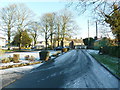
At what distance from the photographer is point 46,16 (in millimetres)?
43719

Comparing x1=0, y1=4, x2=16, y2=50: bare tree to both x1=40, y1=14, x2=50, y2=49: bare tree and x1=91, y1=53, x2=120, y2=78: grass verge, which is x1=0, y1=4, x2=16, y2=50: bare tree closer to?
x1=40, y1=14, x2=50, y2=49: bare tree

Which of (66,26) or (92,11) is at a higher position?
(66,26)

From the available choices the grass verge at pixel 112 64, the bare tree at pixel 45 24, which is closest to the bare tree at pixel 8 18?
the bare tree at pixel 45 24

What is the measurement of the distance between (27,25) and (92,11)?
29853 millimetres

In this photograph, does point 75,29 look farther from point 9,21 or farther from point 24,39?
point 9,21

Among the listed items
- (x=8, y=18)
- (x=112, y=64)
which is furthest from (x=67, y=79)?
(x=8, y=18)

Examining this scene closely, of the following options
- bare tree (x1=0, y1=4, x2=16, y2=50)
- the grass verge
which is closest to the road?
the grass verge

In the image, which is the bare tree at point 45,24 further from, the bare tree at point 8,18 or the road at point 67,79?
the road at point 67,79

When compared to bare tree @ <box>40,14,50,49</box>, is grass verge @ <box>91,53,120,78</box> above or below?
below

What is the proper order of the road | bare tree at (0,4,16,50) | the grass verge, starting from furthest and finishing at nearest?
Result: bare tree at (0,4,16,50)
the grass verge
the road

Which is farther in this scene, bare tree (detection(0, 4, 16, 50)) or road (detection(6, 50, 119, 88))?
bare tree (detection(0, 4, 16, 50))

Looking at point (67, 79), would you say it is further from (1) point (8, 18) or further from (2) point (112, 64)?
(1) point (8, 18)

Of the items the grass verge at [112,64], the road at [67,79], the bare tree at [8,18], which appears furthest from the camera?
the bare tree at [8,18]

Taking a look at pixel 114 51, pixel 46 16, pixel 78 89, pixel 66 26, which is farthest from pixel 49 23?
pixel 78 89
